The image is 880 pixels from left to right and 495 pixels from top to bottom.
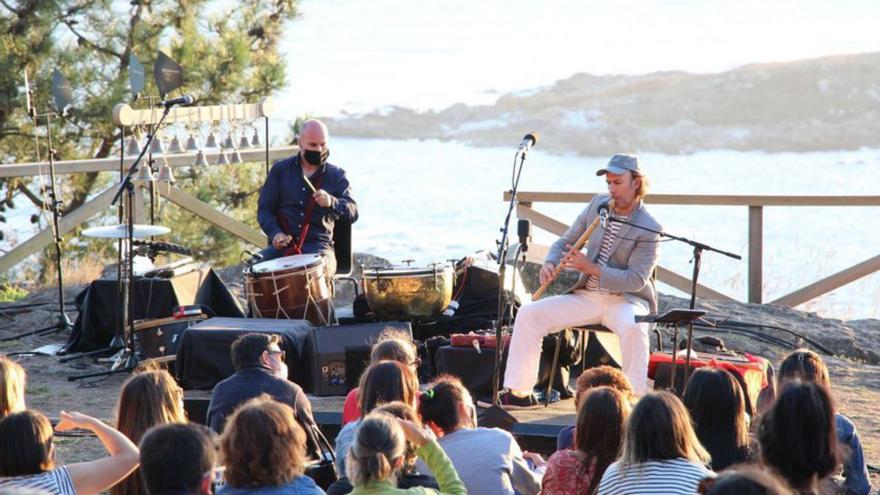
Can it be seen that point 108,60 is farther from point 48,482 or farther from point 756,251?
point 48,482

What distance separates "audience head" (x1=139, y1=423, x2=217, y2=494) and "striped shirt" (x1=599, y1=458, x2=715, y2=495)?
3.61 ft

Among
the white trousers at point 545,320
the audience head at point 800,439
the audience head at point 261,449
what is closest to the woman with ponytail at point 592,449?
the audience head at point 800,439

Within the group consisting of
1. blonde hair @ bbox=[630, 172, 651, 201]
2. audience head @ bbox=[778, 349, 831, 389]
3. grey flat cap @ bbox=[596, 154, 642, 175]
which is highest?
grey flat cap @ bbox=[596, 154, 642, 175]

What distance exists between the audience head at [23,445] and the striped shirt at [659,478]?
149 centimetres

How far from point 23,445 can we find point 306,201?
14.7ft

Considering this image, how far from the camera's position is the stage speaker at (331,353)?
6570 mm

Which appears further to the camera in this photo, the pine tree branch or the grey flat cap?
the pine tree branch

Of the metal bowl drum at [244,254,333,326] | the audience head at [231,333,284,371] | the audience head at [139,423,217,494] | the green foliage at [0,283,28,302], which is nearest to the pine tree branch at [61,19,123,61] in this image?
the green foliage at [0,283,28,302]

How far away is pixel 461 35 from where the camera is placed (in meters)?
25.3

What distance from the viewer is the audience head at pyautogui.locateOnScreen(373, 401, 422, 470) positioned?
11.4 feet

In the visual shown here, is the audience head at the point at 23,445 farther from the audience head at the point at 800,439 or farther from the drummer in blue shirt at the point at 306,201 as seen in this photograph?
the drummer in blue shirt at the point at 306,201

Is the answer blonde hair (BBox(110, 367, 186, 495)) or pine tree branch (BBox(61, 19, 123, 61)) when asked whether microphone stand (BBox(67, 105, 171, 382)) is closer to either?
blonde hair (BBox(110, 367, 186, 495))

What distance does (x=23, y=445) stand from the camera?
320 cm

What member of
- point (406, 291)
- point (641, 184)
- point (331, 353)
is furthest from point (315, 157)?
point (641, 184)
